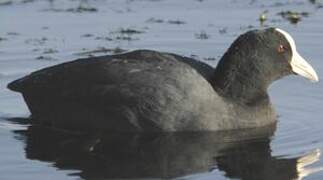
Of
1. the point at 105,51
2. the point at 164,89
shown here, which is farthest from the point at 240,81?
the point at 105,51

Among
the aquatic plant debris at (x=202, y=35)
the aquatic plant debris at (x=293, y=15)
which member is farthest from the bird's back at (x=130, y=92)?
the aquatic plant debris at (x=293, y=15)

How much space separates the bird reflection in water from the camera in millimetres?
9375

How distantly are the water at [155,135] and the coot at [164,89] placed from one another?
0.15 meters

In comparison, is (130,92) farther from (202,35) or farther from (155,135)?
(202,35)

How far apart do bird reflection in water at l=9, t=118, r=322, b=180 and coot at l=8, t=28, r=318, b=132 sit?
0.13 metres

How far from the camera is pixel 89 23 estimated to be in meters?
14.6

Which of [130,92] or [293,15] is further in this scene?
[293,15]

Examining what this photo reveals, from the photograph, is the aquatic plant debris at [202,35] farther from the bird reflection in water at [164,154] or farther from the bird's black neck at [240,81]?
the bird reflection in water at [164,154]

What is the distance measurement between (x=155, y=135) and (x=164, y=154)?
1.94 ft

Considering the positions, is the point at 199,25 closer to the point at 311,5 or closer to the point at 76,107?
the point at 311,5

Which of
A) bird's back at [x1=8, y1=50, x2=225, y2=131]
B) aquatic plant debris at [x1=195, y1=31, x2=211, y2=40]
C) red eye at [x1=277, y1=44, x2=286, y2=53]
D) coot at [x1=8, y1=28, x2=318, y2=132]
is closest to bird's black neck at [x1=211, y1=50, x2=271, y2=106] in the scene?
coot at [x1=8, y1=28, x2=318, y2=132]

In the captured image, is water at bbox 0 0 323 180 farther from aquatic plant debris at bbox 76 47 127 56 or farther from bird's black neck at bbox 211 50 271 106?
bird's black neck at bbox 211 50 271 106

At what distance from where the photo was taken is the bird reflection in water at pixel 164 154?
9.38 m

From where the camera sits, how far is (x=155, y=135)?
34.7 ft
